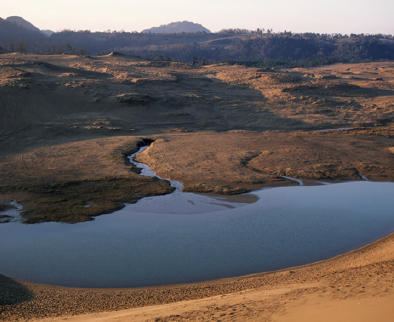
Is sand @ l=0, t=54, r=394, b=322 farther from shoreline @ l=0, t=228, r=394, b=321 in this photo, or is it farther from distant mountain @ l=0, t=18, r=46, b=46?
distant mountain @ l=0, t=18, r=46, b=46

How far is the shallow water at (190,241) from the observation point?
732 cm

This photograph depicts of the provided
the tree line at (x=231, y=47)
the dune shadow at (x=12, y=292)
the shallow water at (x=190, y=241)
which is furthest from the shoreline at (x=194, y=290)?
the tree line at (x=231, y=47)

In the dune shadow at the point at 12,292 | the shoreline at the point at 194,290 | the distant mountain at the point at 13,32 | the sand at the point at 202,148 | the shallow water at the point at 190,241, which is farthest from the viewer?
the distant mountain at the point at 13,32

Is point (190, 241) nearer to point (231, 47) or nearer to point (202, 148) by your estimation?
point (202, 148)

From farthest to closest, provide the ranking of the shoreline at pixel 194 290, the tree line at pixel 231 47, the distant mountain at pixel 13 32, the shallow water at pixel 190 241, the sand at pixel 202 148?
1. the tree line at pixel 231 47
2. the distant mountain at pixel 13 32
3. the shallow water at pixel 190 241
4. the shoreline at pixel 194 290
5. the sand at pixel 202 148

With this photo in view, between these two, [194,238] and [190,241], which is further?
[194,238]

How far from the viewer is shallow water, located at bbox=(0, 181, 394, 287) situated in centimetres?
732

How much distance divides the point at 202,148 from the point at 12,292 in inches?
414

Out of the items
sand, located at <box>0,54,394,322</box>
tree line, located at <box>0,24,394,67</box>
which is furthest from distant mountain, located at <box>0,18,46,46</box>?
sand, located at <box>0,54,394,322</box>

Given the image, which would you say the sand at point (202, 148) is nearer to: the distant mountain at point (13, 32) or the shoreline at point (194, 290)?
the shoreline at point (194, 290)

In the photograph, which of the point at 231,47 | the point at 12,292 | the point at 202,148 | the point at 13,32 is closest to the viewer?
the point at 12,292

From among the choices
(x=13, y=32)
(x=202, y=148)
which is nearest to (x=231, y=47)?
(x=13, y=32)

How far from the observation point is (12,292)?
255 inches

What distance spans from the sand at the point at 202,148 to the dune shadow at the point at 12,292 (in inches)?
1.2
